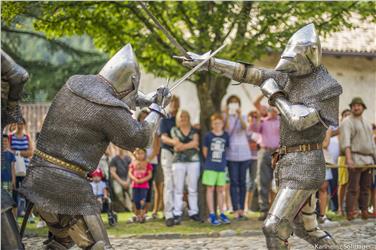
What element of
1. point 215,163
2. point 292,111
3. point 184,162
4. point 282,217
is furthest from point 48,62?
point 282,217

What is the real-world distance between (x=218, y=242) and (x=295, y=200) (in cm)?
308

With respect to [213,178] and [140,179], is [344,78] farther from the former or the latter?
[140,179]

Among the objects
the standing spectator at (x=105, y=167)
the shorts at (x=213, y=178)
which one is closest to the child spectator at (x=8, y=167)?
the standing spectator at (x=105, y=167)

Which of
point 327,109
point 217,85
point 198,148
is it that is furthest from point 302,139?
point 217,85

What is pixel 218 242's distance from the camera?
396 inches

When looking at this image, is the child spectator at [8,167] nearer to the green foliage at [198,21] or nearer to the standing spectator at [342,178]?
the green foliage at [198,21]

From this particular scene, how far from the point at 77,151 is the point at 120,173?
684cm

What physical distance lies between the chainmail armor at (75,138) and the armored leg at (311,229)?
1884 millimetres

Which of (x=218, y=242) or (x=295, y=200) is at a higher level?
(x=295, y=200)

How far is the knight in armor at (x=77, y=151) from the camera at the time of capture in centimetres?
632

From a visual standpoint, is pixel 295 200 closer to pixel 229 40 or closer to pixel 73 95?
pixel 73 95

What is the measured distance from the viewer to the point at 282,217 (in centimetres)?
703

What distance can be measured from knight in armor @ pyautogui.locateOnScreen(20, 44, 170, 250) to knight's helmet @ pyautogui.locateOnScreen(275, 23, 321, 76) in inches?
61.7

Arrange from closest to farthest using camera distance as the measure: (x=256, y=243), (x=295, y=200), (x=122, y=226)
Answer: (x=295, y=200), (x=256, y=243), (x=122, y=226)
